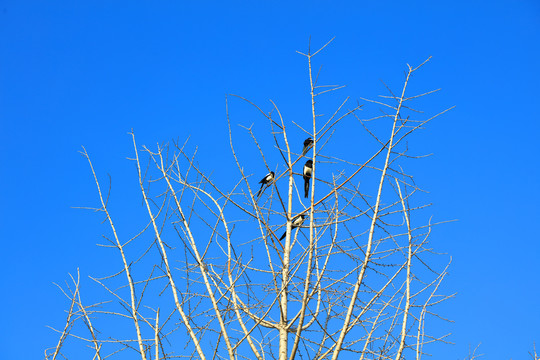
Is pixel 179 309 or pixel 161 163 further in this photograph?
pixel 161 163

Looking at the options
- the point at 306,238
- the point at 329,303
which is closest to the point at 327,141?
the point at 306,238

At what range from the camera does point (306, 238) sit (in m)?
3.90

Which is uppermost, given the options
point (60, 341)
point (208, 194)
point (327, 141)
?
point (327, 141)

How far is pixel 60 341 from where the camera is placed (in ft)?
11.4

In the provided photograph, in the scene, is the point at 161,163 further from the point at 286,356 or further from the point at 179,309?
the point at 286,356

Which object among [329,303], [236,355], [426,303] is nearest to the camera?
[236,355]

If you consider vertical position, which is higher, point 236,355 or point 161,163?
point 161,163

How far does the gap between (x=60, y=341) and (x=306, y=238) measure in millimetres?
1710

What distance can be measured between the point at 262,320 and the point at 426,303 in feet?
3.86

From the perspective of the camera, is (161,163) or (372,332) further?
(161,163)

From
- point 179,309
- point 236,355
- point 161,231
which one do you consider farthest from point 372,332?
point 161,231

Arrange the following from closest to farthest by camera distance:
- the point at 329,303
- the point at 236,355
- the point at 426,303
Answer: the point at 236,355 < the point at 329,303 < the point at 426,303

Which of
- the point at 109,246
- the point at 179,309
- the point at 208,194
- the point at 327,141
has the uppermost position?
the point at 327,141

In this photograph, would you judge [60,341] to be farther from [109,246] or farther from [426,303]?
[426,303]
